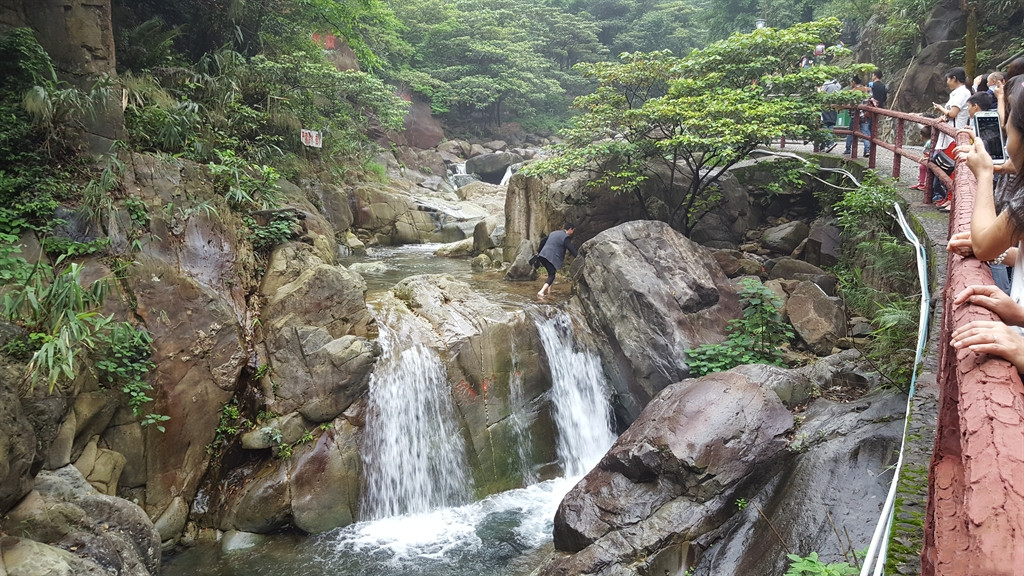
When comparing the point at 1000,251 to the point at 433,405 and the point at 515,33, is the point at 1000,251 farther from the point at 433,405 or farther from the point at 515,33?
the point at 515,33

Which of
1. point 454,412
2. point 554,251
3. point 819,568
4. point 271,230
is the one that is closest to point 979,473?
point 819,568

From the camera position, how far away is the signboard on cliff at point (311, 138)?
1382cm

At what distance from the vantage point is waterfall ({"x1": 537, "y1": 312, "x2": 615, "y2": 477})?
30.9 feet

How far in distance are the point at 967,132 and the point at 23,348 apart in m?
8.27

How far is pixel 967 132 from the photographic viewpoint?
4.25 metres

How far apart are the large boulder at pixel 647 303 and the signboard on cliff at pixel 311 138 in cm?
718

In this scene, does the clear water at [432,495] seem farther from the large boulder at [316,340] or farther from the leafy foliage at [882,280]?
the leafy foliage at [882,280]

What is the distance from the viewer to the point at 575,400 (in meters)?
9.77

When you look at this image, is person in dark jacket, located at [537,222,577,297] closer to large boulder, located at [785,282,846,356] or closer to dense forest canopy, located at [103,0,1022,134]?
large boulder, located at [785,282,846,356]

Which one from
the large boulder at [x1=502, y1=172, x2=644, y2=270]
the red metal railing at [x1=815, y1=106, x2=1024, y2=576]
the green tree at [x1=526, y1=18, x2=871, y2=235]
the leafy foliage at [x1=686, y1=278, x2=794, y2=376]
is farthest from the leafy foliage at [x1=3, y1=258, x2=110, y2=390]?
the large boulder at [x1=502, y1=172, x2=644, y2=270]

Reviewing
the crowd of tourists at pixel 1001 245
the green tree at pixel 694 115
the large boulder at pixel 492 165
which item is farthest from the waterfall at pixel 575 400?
the large boulder at pixel 492 165

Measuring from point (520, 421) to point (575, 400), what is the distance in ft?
3.49

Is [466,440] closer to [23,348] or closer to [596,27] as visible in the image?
[23,348]

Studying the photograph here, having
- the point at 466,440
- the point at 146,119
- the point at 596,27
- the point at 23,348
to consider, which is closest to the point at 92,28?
the point at 146,119
